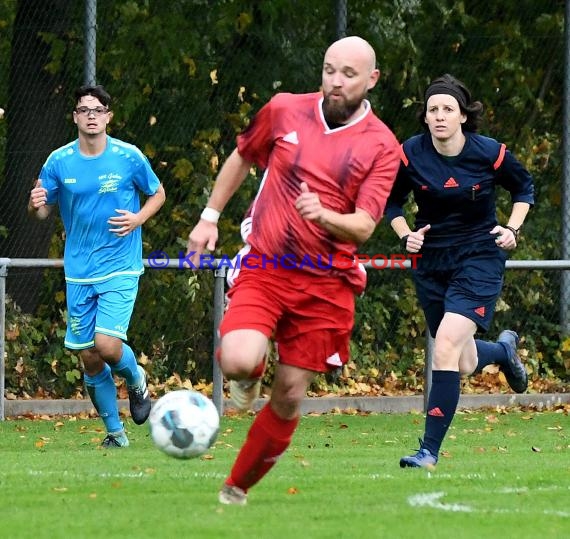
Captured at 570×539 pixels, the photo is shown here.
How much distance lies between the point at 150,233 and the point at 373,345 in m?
2.30

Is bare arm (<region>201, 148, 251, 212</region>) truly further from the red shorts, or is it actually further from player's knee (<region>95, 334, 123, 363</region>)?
player's knee (<region>95, 334, 123, 363</region>)

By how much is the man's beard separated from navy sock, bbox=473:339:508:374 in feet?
12.2

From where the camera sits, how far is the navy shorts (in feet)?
28.1

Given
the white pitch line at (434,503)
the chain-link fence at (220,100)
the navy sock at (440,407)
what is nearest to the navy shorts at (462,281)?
the navy sock at (440,407)

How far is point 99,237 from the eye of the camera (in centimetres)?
1002

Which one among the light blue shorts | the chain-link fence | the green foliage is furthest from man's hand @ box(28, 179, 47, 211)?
the green foliage

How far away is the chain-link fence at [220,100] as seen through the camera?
12664mm

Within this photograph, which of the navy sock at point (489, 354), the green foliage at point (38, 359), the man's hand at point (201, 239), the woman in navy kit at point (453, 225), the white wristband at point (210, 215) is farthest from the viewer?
the green foliage at point (38, 359)

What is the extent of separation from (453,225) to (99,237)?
2.55 m

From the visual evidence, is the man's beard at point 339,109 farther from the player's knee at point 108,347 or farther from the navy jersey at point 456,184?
the player's knee at point 108,347

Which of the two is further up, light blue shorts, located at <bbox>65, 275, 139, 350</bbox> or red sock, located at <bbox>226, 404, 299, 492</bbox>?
red sock, located at <bbox>226, 404, 299, 492</bbox>

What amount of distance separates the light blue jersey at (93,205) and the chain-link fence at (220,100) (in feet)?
8.08

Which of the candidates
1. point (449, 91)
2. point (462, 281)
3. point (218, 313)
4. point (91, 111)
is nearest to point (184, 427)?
point (462, 281)

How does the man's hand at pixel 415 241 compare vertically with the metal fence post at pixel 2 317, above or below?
above
